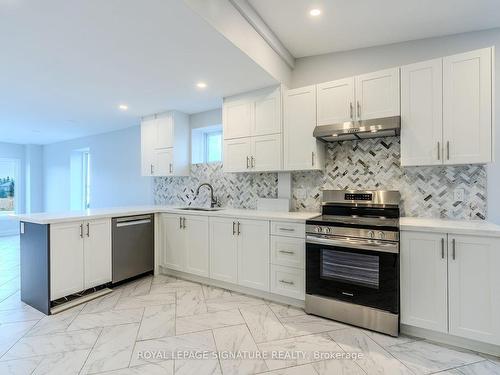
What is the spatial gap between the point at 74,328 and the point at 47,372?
22.9 inches

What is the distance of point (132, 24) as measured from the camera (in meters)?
1.98

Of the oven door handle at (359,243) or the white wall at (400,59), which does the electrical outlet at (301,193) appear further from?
the white wall at (400,59)

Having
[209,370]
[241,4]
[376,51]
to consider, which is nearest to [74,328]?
[209,370]

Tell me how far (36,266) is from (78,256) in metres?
0.36

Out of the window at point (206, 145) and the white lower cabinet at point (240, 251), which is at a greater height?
the window at point (206, 145)

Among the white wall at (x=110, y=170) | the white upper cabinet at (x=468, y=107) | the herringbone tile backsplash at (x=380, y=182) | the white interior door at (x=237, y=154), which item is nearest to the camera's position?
the white upper cabinet at (x=468, y=107)

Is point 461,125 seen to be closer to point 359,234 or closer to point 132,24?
point 359,234

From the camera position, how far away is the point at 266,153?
3.20 m

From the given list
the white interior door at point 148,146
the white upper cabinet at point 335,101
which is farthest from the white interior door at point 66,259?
the white upper cabinet at point 335,101

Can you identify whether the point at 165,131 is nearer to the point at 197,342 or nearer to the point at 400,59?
the point at 197,342

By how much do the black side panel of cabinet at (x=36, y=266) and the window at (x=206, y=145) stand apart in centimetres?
227

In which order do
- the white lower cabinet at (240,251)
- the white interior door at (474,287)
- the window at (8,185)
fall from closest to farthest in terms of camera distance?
the white interior door at (474,287), the white lower cabinet at (240,251), the window at (8,185)

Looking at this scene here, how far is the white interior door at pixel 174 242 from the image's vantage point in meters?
3.49

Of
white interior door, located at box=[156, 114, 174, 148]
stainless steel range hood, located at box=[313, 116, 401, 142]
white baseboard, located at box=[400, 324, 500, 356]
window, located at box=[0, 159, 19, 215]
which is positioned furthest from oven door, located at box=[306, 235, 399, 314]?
window, located at box=[0, 159, 19, 215]
